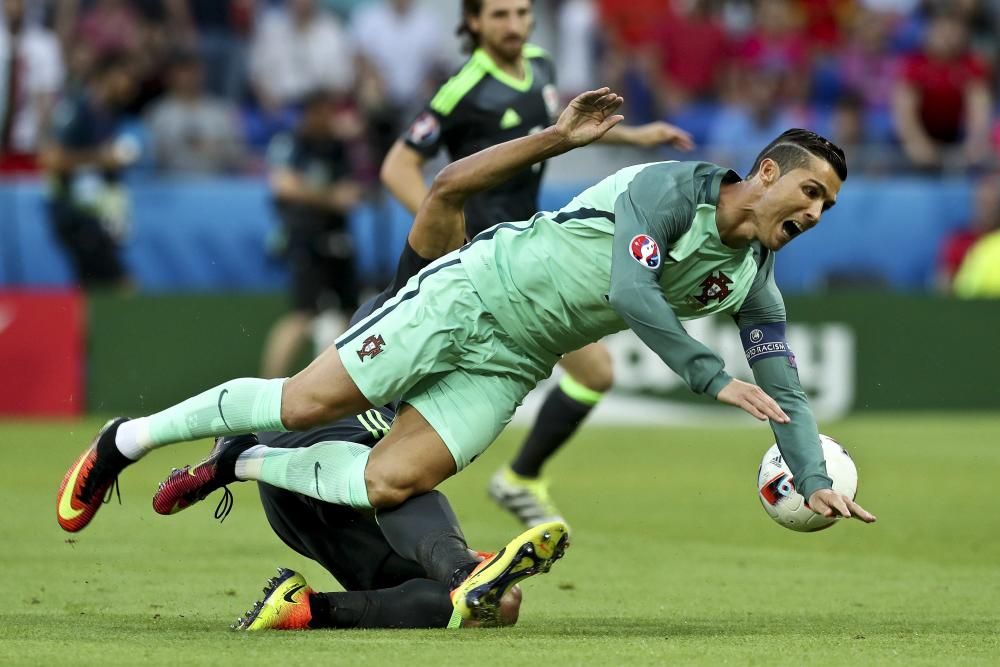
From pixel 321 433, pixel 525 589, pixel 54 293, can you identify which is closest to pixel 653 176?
pixel 321 433

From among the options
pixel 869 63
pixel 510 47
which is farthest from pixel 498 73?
pixel 869 63

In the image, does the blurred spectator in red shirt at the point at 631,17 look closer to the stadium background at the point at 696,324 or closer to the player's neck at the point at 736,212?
the stadium background at the point at 696,324

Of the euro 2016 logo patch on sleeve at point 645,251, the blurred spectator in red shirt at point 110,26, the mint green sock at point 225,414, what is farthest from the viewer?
the blurred spectator in red shirt at point 110,26

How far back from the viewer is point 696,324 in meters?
14.3

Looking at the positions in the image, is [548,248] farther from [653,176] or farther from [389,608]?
[389,608]

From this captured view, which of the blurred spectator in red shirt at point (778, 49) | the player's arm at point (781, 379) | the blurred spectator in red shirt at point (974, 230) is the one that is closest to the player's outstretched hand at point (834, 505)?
the player's arm at point (781, 379)

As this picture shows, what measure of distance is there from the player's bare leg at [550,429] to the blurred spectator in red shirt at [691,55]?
28.0 feet

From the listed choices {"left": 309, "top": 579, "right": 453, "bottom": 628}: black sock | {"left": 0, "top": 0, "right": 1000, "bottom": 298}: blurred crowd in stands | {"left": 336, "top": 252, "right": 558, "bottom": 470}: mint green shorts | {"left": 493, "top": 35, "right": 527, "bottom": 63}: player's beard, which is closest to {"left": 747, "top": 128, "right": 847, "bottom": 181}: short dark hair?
{"left": 336, "top": 252, "right": 558, "bottom": 470}: mint green shorts

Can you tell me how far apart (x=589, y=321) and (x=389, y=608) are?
1.19 m

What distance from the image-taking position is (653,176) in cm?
571

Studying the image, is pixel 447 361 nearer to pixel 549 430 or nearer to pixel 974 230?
pixel 549 430

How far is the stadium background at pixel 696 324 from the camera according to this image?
36.9ft

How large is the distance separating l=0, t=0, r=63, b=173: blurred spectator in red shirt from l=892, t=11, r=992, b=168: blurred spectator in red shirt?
26.1 ft

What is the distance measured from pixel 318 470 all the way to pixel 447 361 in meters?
0.59
